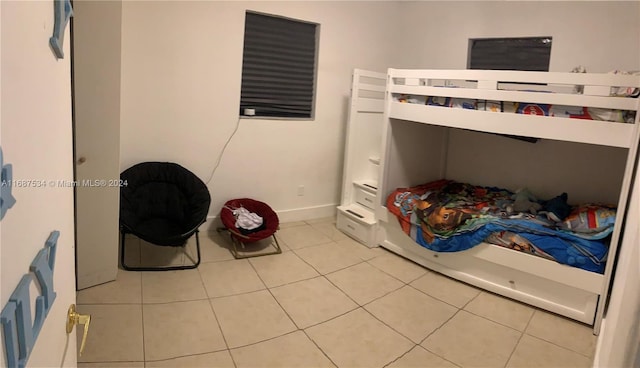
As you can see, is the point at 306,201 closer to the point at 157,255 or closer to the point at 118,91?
the point at 157,255

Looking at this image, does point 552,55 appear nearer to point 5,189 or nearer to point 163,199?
point 163,199

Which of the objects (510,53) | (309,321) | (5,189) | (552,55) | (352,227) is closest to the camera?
(5,189)

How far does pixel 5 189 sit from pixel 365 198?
128 inches

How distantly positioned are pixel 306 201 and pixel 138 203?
1.61 m

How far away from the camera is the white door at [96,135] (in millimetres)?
2105

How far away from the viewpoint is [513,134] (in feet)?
7.97

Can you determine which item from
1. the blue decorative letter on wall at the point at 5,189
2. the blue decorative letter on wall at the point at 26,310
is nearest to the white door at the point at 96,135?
the blue decorative letter on wall at the point at 26,310

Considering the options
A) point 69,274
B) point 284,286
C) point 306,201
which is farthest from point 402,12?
point 69,274

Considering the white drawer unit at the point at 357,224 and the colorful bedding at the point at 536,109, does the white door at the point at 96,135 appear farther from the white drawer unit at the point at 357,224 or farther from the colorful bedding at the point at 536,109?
the colorful bedding at the point at 536,109

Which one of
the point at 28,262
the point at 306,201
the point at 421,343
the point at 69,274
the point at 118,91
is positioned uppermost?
the point at 118,91

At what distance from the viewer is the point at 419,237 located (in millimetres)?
2902

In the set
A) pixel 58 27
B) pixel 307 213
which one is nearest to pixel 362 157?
pixel 307 213

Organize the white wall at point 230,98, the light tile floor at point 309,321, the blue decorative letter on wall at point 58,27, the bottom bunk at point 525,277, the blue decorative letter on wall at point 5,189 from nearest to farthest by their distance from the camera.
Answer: the blue decorative letter on wall at point 5,189, the blue decorative letter on wall at point 58,27, the light tile floor at point 309,321, the bottom bunk at point 525,277, the white wall at point 230,98

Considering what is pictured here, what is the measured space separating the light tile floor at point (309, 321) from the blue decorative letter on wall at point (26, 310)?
53.1 inches
